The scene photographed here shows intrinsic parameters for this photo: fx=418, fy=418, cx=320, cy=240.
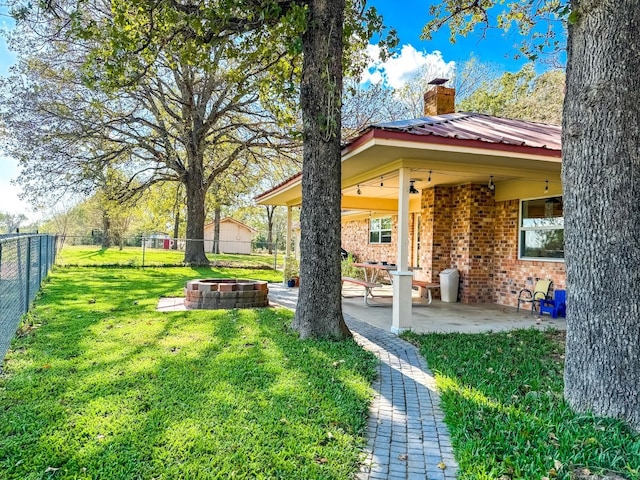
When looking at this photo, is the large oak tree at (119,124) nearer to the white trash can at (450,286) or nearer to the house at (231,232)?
the white trash can at (450,286)

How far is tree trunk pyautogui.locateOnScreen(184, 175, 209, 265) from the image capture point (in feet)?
54.4

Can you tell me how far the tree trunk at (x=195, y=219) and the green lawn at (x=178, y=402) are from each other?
10.4 m

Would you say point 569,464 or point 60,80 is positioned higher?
point 60,80

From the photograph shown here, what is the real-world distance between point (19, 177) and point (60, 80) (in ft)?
12.6

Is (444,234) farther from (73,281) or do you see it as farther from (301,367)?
(73,281)

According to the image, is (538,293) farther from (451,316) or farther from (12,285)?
(12,285)

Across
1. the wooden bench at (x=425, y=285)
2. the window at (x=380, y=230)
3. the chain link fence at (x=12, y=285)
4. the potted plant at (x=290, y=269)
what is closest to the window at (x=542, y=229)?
the wooden bench at (x=425, y=285)

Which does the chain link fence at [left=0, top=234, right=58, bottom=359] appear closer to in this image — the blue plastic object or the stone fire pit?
the stone fire pit

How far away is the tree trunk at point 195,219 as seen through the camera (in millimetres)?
16578

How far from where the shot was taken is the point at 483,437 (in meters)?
2.92

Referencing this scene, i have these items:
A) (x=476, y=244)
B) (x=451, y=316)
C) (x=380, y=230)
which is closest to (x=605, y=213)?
(x=451, y=316)

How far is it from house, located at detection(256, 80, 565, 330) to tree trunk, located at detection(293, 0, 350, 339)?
623 millimetres

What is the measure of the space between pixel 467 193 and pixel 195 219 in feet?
36.5

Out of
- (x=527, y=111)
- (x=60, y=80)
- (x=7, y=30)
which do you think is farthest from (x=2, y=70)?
(x=527, y=111)
